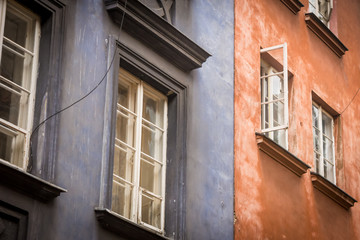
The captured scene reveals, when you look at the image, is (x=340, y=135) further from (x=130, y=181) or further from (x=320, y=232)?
(x=130, y=181)

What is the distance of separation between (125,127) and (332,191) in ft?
18.1

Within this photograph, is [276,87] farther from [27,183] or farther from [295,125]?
[27,183]

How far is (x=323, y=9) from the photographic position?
17.7 m

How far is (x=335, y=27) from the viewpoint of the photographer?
17656mm

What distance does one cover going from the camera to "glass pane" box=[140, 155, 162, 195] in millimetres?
11125

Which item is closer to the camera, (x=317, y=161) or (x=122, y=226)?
(x=122, y=226)

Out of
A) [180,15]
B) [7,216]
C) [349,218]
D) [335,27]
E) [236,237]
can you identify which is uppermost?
[335,27]

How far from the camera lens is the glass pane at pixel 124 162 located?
10.7 m

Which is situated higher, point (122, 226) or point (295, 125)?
point (295, 125)

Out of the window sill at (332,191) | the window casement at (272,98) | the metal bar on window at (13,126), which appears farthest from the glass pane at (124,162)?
the window sill at (332,191)

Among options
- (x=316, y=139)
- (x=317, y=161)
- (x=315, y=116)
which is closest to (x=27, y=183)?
(x=317, y=161)

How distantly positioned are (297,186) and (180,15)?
3.67 meters

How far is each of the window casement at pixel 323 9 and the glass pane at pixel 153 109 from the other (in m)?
6.45

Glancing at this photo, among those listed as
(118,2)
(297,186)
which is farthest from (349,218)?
(118,2)
